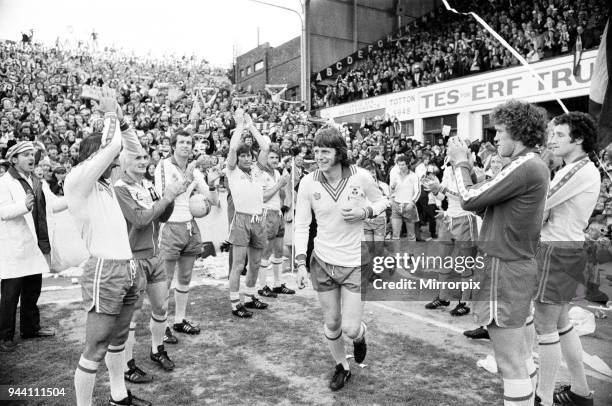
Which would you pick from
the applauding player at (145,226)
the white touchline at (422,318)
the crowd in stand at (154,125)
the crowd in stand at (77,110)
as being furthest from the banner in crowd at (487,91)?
the applauding player at (145,226)

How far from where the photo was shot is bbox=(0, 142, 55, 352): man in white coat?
4852 mm

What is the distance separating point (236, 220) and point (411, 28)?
26150mm

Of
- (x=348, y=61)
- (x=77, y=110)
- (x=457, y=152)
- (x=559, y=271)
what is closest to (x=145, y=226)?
(x=457, y=152)

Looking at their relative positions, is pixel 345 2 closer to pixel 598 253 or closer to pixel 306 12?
pixel 306 12

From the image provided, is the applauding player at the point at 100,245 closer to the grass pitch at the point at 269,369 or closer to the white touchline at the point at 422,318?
the grass pitch at the point at 269,369

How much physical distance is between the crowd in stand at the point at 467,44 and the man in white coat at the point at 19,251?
11214 millimetres

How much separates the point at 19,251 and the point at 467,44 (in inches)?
734

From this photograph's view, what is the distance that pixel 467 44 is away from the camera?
1897 cm

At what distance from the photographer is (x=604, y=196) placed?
8.63 m

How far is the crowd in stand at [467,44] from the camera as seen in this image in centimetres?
1500

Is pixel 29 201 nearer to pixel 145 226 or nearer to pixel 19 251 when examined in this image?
pixel 19 251

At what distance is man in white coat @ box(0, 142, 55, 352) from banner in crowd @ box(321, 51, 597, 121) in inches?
456

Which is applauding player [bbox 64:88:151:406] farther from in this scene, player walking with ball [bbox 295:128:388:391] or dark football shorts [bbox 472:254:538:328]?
dark football shorts [bbox 472:254:538:328]

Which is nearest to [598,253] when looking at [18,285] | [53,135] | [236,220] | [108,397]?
[236,220]
